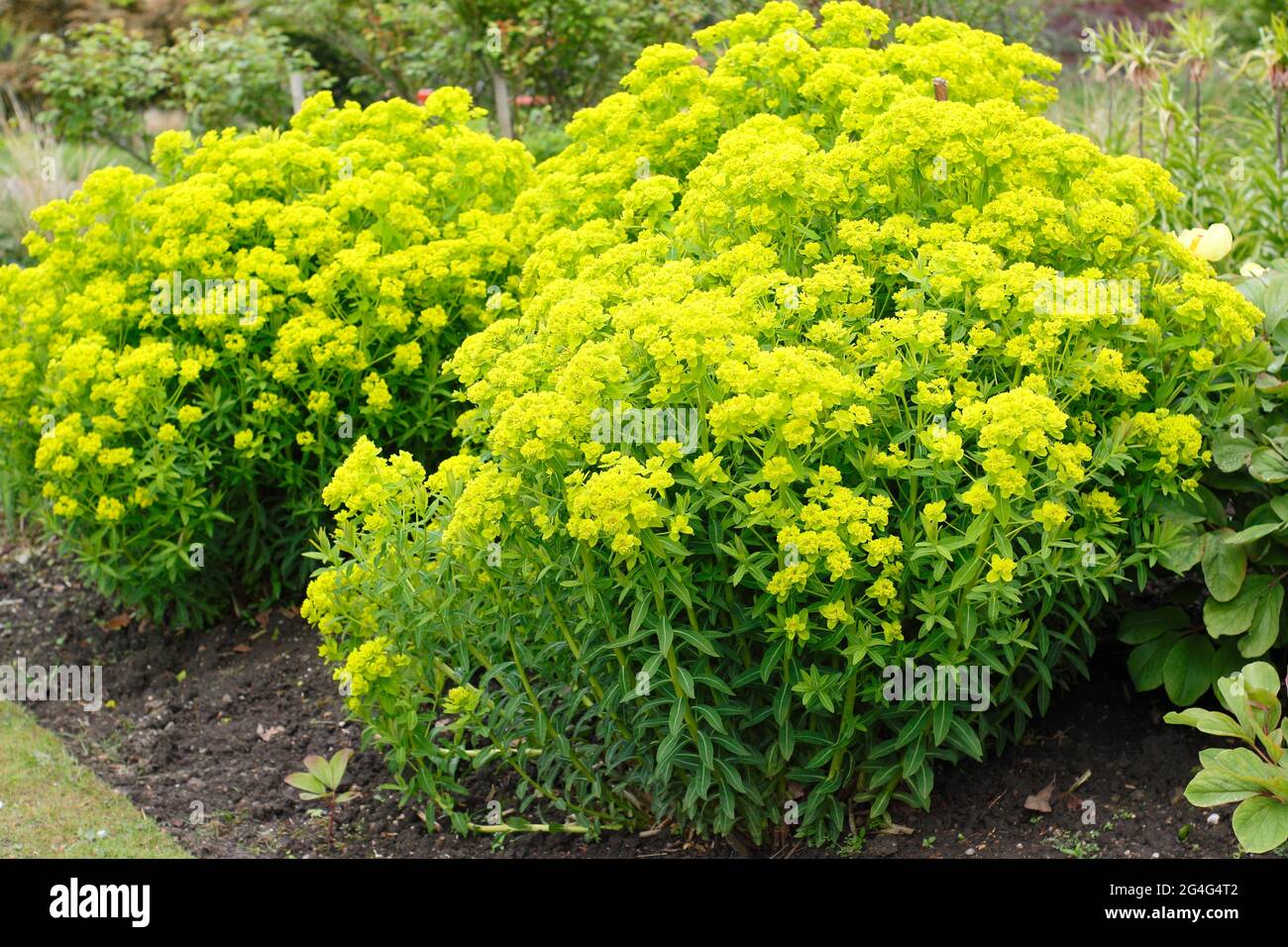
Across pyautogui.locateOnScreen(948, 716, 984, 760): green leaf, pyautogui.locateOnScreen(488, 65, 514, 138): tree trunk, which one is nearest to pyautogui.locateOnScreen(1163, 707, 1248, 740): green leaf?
pyautogui.locateOnScreen(948, 716, 984, 760): green leaf

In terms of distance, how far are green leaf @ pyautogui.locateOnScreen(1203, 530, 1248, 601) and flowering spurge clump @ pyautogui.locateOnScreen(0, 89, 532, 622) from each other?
249cm

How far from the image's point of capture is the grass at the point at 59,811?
4.54 meters

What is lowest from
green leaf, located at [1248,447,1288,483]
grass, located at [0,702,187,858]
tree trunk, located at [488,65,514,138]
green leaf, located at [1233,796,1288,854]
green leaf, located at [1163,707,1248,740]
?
grass, located at [0,702,187,858]

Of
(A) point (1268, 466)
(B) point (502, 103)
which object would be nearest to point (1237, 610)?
(A) point (1268, 466)

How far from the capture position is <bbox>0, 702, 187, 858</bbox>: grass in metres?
4.54

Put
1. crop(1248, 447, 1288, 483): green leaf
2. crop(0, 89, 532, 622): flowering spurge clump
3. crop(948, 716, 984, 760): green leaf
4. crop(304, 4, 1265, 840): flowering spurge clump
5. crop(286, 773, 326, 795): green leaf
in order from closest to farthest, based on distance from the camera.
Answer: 1. crop(304, 4, 1265, 840): flowering spurge clump
2. crop(948, 716, 984, 760): green leaf
3. crop(1248, 447, 1288, 483): green leaf
4. crop(286, 773, 326, 795): green leaf
5. crop(0, 89, 532, 622): flowering spurge clump

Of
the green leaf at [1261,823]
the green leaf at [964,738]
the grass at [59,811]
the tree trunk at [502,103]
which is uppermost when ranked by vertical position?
the tree trunk at [502,103]

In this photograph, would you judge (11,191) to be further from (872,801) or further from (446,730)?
(872,801)

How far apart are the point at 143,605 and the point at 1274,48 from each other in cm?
558

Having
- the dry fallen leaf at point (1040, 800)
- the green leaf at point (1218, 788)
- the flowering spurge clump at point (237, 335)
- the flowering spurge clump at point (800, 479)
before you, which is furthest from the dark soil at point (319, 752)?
the green leaf at point (1218, 788)

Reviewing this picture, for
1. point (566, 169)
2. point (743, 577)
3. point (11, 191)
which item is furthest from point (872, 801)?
point (11, 191)

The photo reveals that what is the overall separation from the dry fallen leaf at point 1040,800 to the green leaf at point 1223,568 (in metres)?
0.74

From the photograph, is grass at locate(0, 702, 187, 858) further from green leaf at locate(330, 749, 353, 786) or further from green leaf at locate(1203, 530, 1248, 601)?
green leaf at locate(1203, 530, 1248, 601)

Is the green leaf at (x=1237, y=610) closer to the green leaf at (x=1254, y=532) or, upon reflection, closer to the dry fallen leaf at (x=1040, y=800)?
the green leaf at (x=1254, y=532)
